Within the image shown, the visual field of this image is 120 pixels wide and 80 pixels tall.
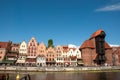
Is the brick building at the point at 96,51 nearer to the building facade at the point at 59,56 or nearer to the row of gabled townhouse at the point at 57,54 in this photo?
the row of gabled townhouse at the point at 57,54

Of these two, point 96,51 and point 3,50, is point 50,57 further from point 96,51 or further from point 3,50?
point 96,51

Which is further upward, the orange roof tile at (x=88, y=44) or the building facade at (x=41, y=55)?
the orange roof tile at (x=88, y=44)

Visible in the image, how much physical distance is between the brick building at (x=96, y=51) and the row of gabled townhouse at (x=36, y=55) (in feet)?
A: 21.4

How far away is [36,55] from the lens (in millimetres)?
114562

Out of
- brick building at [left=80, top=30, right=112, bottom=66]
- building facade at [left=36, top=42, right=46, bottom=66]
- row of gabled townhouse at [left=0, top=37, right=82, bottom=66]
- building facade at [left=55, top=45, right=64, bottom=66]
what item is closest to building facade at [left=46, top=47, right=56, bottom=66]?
row of gabled townhouse at [left=0, top=37, right=82, bottom=66]

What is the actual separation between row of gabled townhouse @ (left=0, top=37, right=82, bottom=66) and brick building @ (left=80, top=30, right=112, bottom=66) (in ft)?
21.4

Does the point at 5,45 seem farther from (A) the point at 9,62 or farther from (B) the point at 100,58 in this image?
(B) the point at 100,58

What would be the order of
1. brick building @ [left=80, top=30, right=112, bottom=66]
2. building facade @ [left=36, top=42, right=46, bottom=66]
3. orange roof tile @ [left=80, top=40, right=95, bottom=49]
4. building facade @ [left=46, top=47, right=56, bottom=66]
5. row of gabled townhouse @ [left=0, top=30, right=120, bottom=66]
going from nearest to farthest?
row of gabled townhouse @ [left=0, top=30, right=120, bottom=66] → building facade @ [left=36, top=42, right=46, bottom=66] → building facade @ [left=46, top=47, right=56, bottom=66] → brick building @ [left=80, top=30, right=112, bottom=66] → orange roof tile @ [left=80, top=40, right=95, bottom=49]

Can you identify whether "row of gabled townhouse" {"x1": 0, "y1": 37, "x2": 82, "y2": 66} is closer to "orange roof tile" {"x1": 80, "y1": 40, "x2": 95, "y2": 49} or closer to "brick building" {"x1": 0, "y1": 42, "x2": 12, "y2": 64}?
"brick building" {"x1": 0, "y1": 42, "x2": 12, "y2": 64}

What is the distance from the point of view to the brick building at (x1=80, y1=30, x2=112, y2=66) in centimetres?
12125

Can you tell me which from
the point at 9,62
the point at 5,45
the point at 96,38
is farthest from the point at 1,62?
the point at 96,38

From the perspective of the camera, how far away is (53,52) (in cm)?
11756

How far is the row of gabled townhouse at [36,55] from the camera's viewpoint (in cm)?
11031

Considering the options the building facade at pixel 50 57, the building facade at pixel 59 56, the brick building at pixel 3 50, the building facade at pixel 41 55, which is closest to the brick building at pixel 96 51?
the building facade at pixel 59 56
